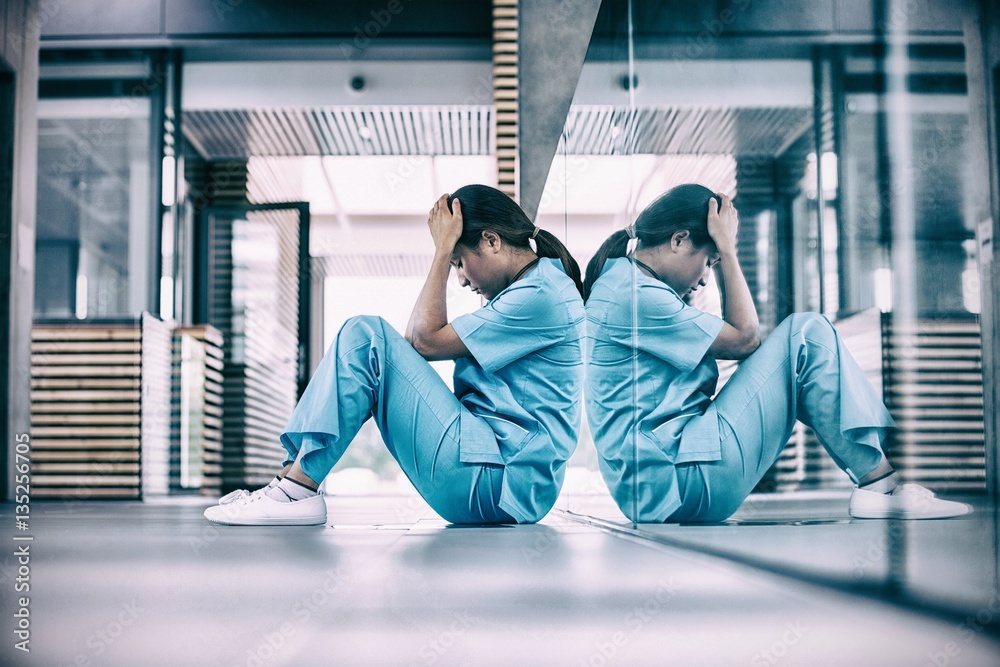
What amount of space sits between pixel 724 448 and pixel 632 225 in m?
0.67

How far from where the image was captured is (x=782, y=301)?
142 cm

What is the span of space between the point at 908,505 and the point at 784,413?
0.72m

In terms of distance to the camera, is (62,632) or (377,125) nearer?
(62,632)

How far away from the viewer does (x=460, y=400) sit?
2.27m

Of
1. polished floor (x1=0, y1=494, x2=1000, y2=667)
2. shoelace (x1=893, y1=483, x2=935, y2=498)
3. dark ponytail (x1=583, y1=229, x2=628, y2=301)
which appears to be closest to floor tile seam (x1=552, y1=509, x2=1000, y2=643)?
polished floor (x1=0, y1=494, x2=1000, y2=667)

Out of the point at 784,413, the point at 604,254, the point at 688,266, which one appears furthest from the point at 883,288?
the point at 604,254

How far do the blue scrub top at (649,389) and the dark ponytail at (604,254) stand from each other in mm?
37

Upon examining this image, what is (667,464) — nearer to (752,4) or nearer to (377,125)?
(752,4)

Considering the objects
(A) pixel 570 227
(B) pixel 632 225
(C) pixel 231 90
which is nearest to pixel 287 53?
(C) pixel 231 90

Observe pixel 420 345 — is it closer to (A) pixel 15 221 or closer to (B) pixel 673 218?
(B) pixel 673 218

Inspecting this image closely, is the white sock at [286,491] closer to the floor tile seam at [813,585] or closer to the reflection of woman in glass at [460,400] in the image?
the reflection of woman in glass at [460,400]

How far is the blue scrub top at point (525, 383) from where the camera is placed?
2146 millimetres

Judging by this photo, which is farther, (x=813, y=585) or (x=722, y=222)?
(x=722, y=222)

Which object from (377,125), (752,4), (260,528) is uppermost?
(377,125)
